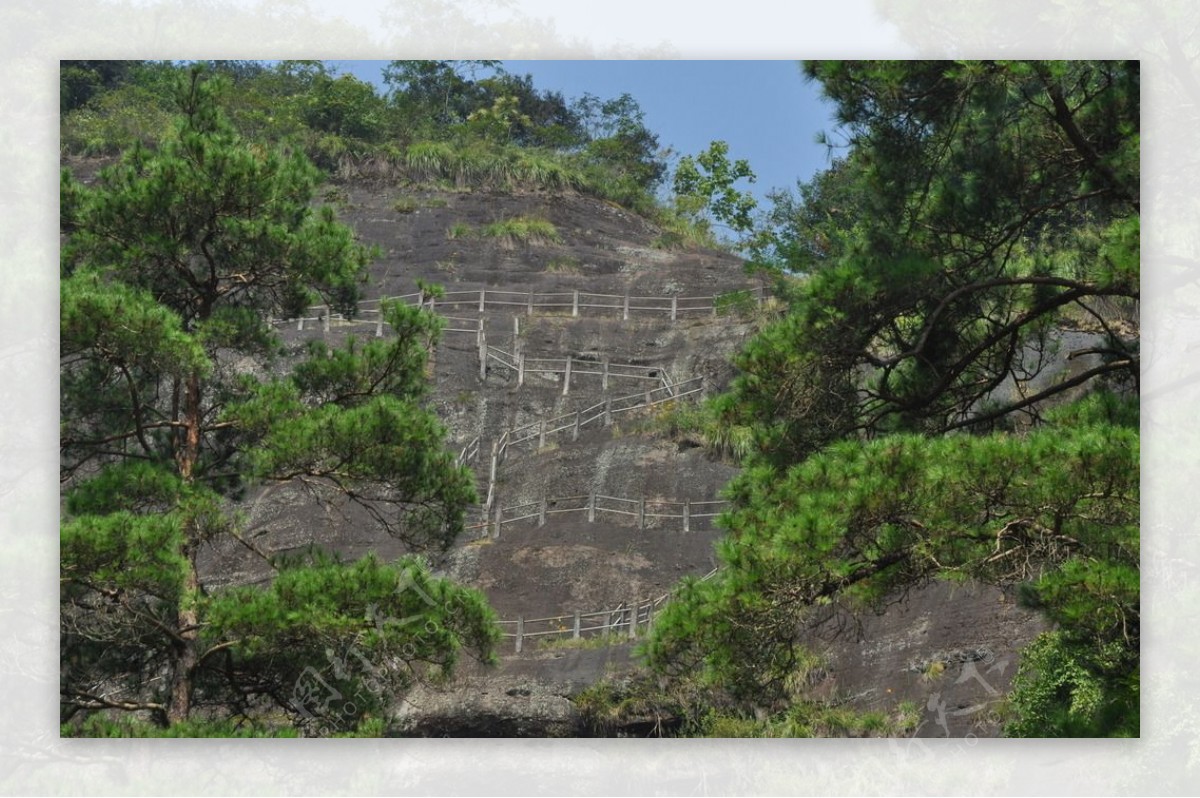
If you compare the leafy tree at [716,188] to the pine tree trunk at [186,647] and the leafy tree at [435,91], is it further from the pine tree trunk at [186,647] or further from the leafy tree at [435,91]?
the pine tree trunk at [186,647]

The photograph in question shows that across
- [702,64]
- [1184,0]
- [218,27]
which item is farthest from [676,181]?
[1184,0]

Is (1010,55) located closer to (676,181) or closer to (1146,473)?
(1146,473)

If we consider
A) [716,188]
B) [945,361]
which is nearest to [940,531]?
[945,361]

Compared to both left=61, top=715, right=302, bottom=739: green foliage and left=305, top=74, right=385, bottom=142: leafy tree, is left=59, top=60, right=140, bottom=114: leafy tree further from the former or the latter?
left=61, top=715, right=302, bottom=739: green foliage

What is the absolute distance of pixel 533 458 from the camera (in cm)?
1065

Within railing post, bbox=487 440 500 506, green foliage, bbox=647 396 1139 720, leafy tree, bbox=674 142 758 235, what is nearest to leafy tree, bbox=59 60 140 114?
leafy tree, bbox=674 142 758 235

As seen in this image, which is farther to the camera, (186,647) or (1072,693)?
(186,647)

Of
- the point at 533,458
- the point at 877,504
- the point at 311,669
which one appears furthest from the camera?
the point at 533,458

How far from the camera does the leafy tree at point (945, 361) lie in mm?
6082

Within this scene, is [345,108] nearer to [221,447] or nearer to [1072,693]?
[221,447]

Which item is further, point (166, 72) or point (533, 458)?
point (533, 458)

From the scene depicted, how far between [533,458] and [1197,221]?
195 inches

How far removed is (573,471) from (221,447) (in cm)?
327

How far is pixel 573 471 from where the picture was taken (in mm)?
10695
